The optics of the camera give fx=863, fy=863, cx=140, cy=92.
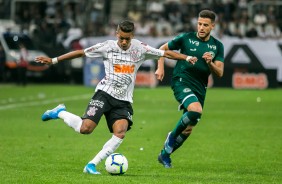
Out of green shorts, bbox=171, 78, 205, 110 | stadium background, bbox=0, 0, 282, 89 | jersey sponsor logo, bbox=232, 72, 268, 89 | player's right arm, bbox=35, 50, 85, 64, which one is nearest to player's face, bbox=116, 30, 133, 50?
player's right arm, bbox=35, 50, 85, 64

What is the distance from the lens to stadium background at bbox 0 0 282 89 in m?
36.4

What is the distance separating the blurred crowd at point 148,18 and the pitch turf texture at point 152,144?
1064cm

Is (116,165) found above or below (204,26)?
below

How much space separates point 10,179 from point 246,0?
32.4 metres

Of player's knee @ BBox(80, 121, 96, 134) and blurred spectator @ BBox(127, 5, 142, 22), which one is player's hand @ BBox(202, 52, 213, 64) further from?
blurred spectator @ BBox(127, 5, 142, 22)

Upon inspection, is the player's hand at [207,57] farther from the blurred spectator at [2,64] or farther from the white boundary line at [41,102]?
the blurred spectator at [2,64]

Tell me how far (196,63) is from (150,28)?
2658 centimetres

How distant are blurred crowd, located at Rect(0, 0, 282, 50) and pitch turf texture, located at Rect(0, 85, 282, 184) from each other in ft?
34.9

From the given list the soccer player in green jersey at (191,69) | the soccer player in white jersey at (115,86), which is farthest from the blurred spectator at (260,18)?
the soccer player in white jersey at (115,86)

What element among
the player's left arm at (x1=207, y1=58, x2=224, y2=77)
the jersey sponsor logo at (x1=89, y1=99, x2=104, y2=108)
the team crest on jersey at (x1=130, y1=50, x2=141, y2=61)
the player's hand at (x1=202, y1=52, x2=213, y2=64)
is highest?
the player's hand at (x1=202, y1=52, x2=213, y2=64)

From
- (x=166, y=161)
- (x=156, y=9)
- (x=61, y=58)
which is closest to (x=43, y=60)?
(x=61, y=58)

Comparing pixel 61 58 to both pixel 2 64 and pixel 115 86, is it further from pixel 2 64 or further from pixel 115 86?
pixel 2 64

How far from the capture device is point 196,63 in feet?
43.4

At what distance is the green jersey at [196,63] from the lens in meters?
13.1
